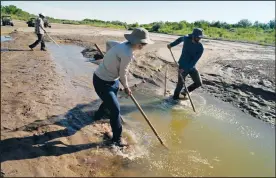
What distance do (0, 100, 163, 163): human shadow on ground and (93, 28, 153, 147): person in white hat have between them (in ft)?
1.72

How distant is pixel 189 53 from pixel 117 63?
9.65ft

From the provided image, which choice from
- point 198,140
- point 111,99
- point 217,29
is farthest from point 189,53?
point 217,29

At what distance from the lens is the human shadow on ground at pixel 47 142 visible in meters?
3.78

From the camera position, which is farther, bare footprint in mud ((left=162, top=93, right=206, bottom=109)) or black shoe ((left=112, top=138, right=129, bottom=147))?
bare footprint in mud ((left=162, top=93, right=206, bottom=109))

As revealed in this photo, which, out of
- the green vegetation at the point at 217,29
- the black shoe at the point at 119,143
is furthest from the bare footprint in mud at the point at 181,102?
the green vegetation at the point at 217,29

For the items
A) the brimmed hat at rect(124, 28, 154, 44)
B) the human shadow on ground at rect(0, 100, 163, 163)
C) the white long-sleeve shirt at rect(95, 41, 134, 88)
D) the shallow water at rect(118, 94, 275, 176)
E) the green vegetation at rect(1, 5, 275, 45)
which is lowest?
the shallow water at rect(118, 94, 275, 176)

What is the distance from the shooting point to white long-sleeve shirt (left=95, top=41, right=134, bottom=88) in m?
3.93

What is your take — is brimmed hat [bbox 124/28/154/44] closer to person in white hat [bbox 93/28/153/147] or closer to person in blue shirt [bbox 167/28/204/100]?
person in white hat [bbox 93/28/153/147]

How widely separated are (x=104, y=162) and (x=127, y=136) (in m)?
0.97

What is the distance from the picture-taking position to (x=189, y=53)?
21.5ft

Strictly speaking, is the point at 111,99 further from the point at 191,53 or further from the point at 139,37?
the point at 191,53

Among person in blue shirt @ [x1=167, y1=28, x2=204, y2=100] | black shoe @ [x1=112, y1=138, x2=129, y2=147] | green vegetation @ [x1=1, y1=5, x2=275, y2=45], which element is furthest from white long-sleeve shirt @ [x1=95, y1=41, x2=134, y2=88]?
green vegetation @ [x1=1, y1=5, x2=275, y2=45]

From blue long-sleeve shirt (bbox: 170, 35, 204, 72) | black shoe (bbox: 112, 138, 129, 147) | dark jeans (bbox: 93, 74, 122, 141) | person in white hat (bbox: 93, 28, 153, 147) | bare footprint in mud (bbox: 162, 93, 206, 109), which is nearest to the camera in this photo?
person in white hat (bbox: 93, 28, 153, 147)

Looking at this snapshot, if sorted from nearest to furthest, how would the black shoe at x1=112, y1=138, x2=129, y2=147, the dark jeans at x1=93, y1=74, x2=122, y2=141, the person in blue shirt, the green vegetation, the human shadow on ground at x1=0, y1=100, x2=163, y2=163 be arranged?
1. the human shadow on ground at x1=0, y1=100, x2=163, y2=163
2. the dark jeans at x1=93, y1=74, x2=122, y2=141
3. the black shoe at x1=112, y1=138, x2=129, y2=147
4. the person in blue shirt
5. the green vegetation
